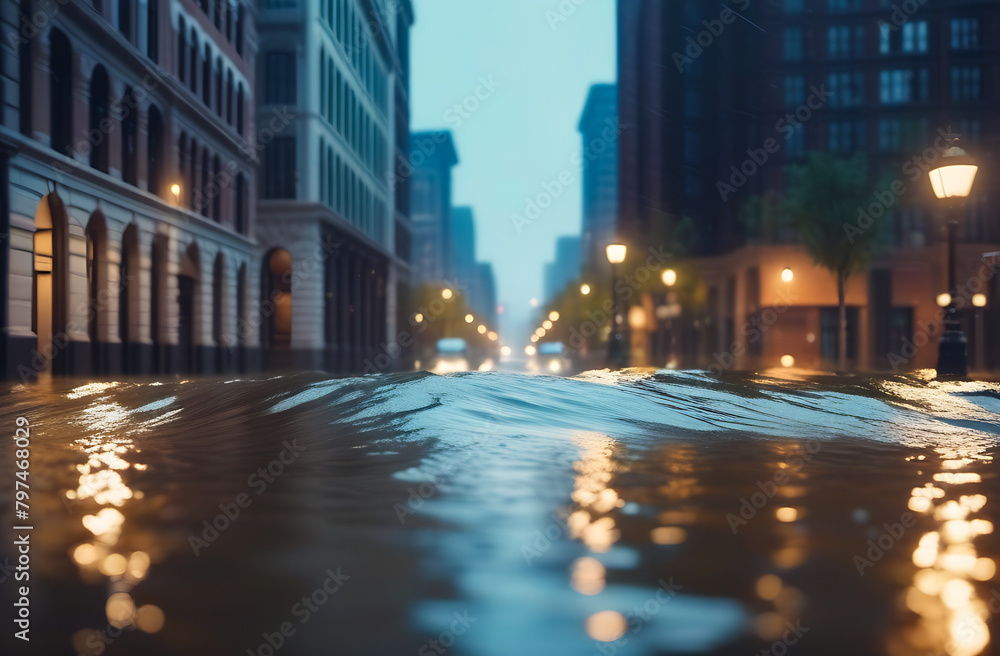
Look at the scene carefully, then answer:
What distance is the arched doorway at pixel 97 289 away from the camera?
24.2 m

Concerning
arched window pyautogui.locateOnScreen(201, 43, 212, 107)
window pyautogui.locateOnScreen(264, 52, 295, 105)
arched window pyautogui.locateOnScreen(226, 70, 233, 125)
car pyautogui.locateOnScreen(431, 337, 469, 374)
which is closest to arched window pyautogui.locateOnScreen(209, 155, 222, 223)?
arched window pyautogui.locateOnScreen(201, 43, 212, 107)

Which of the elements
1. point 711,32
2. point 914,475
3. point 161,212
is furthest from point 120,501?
point 711,32

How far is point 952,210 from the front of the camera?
512 inches

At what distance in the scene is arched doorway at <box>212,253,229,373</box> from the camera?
3472 cm

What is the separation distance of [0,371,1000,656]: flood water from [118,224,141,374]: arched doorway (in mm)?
19979

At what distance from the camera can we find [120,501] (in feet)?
14.3

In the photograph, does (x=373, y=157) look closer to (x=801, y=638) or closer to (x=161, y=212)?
(x=161, y=212)

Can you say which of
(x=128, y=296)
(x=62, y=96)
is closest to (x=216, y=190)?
(x=128, y=296)

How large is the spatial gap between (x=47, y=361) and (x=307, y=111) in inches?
896

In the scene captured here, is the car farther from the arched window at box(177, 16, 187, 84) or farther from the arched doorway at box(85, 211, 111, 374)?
the arched doorway at box(85, 211, 111, 374)

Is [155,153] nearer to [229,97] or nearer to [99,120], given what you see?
[99,120]

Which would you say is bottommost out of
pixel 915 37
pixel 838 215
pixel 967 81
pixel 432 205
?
pixel 838 215

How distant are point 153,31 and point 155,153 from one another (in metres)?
3.74

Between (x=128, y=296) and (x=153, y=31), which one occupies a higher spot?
(x=153, y=31)
